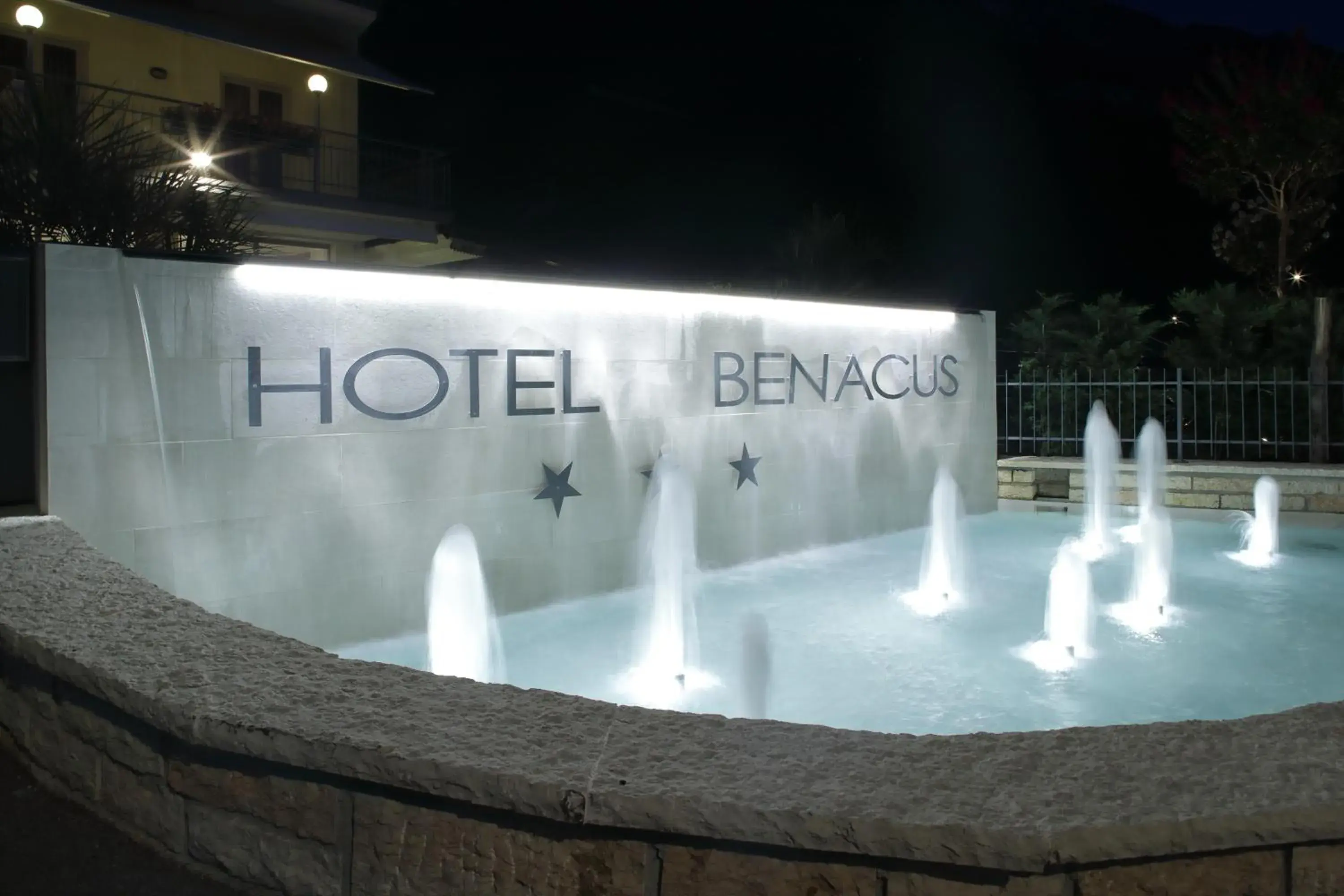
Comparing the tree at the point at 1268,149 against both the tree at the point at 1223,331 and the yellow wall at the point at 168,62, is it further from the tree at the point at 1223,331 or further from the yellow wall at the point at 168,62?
the yellow wall at the point at 168,62

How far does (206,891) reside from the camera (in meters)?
3.00

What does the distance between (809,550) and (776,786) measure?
8.88 meters

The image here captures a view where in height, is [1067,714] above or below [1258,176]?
below

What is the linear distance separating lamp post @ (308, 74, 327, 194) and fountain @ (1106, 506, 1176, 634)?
1490 cm

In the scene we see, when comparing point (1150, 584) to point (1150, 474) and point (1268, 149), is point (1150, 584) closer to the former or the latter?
point (1150, 474)

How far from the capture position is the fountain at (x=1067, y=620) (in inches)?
289

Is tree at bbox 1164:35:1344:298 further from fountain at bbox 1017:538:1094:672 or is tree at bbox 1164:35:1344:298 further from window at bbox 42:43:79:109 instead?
window at bbox 42:43:79:109

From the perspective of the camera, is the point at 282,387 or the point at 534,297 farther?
the point at 534,297

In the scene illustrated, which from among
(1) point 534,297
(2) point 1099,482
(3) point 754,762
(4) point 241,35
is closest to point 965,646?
(1) point 534,297

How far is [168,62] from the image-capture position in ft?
63.6

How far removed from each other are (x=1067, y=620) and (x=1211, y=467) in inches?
247

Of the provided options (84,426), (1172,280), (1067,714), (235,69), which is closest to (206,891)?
(84,426)

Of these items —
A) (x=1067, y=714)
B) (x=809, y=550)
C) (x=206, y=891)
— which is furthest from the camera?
(x=809, y=550)

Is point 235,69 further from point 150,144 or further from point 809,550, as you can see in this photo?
point 809,550
